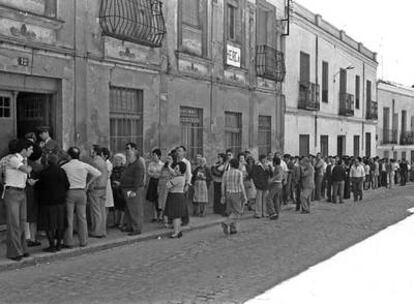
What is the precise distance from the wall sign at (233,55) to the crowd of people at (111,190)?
3.44 m

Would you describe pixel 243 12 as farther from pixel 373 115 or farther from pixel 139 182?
pixel 373 115

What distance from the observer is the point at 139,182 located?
11086 millimetres

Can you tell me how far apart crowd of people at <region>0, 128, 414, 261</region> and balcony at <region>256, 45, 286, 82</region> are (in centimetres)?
416

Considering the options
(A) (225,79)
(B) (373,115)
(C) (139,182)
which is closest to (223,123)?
(A) (225,79)

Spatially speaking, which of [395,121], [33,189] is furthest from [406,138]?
[33,189]

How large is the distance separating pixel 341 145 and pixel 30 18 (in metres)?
22.0

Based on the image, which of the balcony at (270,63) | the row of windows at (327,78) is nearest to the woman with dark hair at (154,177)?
the balcony at (270,63)

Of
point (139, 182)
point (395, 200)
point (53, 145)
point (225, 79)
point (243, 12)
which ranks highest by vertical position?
point (243, 12)

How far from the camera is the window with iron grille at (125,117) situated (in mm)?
12727

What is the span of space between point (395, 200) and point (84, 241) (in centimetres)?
1552

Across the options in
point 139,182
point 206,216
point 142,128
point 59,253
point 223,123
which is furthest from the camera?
point 223,123

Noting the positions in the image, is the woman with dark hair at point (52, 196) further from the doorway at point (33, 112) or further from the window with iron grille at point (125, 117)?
the window with iron grille at point (125, 117)

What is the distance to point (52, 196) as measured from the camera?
892 centimetres

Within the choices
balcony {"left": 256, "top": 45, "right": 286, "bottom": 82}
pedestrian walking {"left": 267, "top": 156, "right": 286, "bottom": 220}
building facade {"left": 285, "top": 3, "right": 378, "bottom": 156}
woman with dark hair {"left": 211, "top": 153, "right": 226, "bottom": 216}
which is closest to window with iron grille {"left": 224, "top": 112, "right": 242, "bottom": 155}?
balcony {"left": 256, "top": 45, "right": 286, "bottom": 82}
